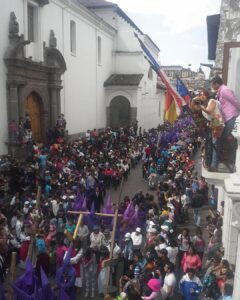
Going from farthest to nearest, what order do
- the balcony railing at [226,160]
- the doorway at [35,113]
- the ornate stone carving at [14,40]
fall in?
the doorway at [35,113] < the ornate stone carving at [14,40] < the balcony railing at [226,160]

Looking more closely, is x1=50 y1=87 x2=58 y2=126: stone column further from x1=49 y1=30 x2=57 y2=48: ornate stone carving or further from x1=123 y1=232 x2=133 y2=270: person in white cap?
x1=123 y1=232 x2=133 y2=270: person in white cap

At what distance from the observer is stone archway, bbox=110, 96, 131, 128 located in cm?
3053

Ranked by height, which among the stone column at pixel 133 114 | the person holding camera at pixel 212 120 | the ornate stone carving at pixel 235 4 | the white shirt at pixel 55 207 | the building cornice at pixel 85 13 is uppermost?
the building cornice at pixel 85 13

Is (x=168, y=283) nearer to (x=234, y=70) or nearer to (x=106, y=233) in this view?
(x=106, y=233)

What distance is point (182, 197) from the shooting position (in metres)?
12.7

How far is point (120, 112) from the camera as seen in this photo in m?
30.9

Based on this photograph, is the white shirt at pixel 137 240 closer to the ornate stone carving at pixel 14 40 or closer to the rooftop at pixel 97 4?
the ornate stone carving at pixel 14 40

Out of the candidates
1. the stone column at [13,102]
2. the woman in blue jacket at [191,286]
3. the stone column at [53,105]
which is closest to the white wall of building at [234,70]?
the woman in blue jacket at [191,286]

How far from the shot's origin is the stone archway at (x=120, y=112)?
30.5 meters

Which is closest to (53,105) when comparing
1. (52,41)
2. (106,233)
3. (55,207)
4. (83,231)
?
(52,41)

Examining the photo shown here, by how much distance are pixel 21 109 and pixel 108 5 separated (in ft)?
56.9

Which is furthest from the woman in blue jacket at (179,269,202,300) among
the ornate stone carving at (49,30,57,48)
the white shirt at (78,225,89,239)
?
the ornate stone carving at (49,30,57,48)

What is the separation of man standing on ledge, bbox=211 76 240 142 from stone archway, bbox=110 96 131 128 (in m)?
24.5

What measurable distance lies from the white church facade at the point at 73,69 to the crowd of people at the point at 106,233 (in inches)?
111
